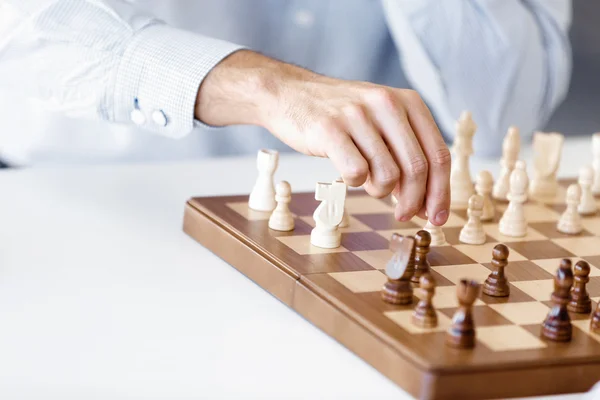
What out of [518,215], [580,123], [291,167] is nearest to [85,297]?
[518,215]

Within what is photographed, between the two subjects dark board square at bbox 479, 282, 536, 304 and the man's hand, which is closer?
dark board square at bbox 479, 282, 536, 304

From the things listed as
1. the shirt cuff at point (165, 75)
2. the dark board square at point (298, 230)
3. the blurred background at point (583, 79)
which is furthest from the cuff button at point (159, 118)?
the blurred background at point (583, 79)

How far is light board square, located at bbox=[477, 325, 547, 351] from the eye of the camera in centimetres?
95

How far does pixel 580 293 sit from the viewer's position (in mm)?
1082

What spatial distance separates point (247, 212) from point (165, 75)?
1.07ft

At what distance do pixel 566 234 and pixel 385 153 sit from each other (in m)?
0.41

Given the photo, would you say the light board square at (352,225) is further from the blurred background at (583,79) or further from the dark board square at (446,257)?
the blurred background at (583,79)

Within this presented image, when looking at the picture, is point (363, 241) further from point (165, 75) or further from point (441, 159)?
point (165, 75)

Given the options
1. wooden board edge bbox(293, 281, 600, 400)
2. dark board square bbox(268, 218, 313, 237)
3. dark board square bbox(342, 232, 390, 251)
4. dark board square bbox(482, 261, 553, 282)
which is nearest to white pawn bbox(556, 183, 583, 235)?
dark board square bbox(482, 261, 553, 282)

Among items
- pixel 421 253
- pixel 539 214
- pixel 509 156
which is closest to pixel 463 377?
pixel 421 253

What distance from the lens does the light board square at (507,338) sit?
953 millimetres

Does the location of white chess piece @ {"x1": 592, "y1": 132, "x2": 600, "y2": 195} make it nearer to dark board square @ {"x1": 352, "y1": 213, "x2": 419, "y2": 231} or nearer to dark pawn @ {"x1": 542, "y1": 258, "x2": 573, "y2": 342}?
dark board square @ {"x1": 352, "y1": 213, "x2": 419, "y2": 231}

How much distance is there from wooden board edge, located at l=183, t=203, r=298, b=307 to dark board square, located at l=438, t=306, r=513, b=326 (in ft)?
0.71

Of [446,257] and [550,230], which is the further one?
[550,230]
